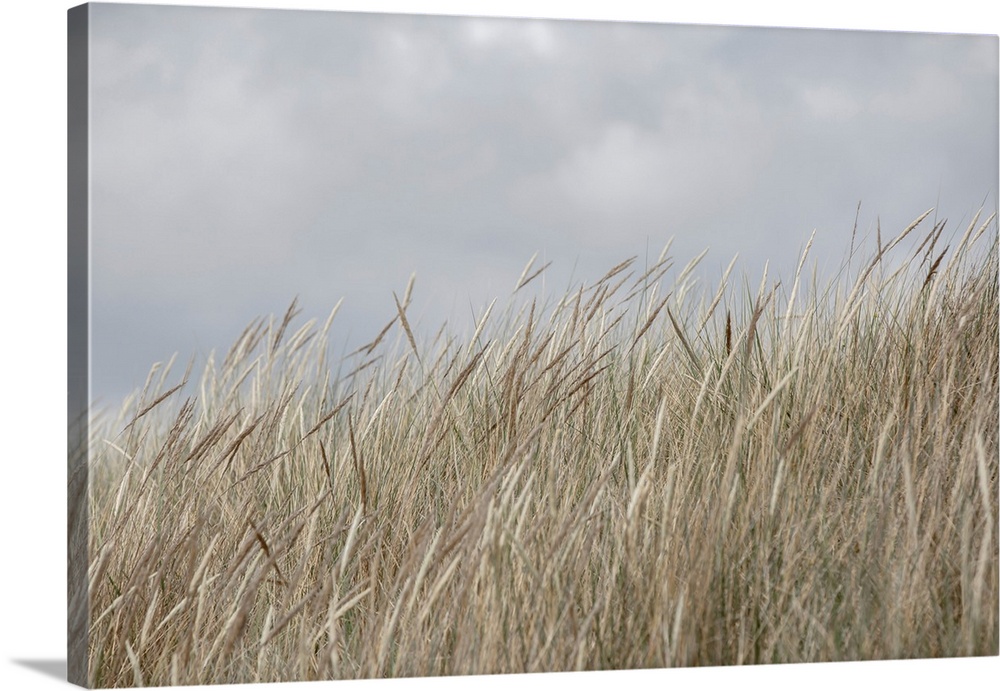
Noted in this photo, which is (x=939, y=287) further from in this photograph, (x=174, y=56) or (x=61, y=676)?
(x=61, y=676)

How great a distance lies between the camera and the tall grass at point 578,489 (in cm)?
396

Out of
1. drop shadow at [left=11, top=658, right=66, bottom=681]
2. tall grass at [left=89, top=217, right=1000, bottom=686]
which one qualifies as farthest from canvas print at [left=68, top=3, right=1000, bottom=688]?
drop shadow at [left=11, top=658, right=66, bottom=681]

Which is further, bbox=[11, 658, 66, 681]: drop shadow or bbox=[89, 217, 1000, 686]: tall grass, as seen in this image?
bbox=[11, 658, 66, 681]: drop shadow

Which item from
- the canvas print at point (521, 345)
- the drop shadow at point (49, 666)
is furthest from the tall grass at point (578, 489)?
the drop shadow at point (49, 666)

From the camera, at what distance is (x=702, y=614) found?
4020 millimetres

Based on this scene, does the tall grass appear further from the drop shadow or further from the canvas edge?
the drop shadow

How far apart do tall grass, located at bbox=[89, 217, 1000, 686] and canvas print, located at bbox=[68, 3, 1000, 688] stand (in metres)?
0.01

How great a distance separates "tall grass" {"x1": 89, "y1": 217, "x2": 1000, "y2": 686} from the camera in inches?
156

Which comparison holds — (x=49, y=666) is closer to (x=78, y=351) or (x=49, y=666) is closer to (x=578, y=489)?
(x=78, y=351)

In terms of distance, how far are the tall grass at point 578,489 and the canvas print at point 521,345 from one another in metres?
0.01

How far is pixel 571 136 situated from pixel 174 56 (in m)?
1.23

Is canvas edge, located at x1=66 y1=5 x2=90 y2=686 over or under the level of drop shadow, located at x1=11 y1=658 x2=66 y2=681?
over

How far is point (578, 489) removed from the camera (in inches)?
165

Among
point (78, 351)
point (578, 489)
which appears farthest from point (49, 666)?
point (578, 489)
